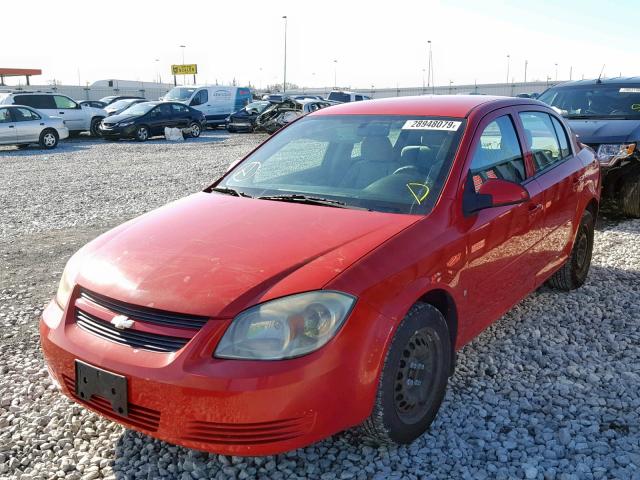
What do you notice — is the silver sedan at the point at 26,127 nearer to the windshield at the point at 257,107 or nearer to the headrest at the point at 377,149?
the windshield at the point at 257,107

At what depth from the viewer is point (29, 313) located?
15.8 ft

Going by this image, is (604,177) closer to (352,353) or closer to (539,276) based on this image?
(539,276)

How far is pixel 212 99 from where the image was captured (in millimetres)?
27391

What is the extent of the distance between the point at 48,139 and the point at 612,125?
1670 cm

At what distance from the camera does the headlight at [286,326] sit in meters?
2.34

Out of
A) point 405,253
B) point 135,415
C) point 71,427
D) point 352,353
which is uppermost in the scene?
point 405,253

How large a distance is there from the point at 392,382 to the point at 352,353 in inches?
13.7

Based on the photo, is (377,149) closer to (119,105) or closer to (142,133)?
(142,133)

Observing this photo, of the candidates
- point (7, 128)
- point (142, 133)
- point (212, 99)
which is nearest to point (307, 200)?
point (7, 128)

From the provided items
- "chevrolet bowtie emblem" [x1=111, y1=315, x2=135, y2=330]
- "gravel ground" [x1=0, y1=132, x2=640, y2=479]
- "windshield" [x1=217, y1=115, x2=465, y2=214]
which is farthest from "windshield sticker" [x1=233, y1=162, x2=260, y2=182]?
"gravel ground" [x1=0, y1=132, x2=640, y2=479]

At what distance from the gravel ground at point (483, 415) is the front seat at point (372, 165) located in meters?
1.30

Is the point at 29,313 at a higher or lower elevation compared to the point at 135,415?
lower

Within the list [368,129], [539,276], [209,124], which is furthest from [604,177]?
[209,124]

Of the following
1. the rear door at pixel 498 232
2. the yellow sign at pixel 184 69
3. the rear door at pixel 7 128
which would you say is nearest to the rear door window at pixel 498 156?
the rear door at pixel 498 232
